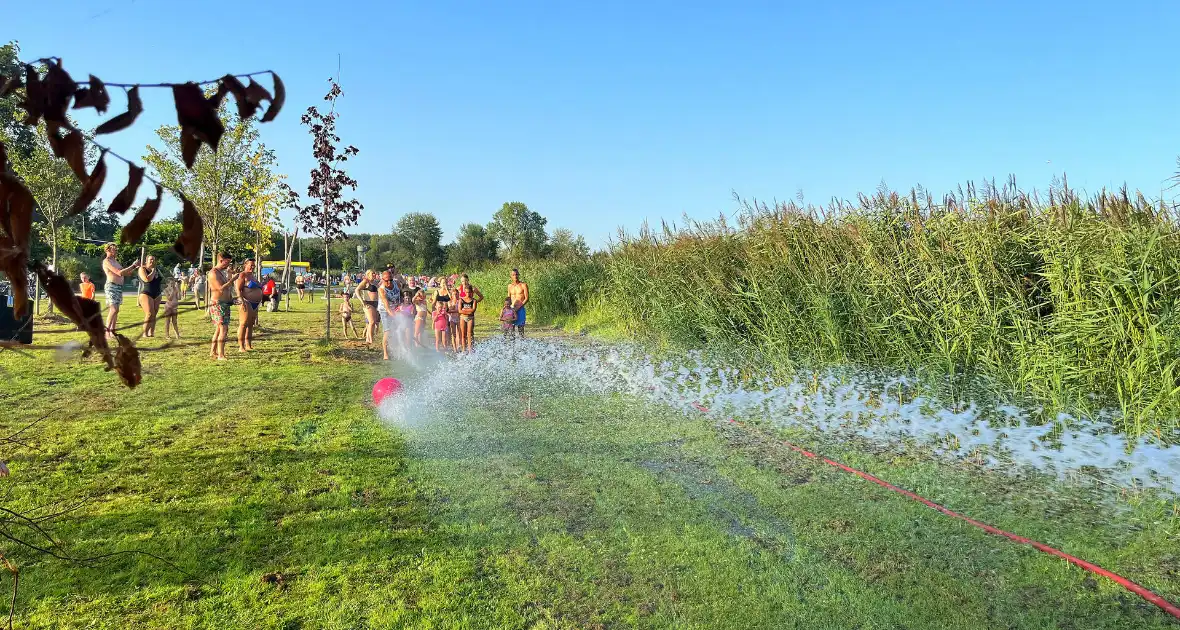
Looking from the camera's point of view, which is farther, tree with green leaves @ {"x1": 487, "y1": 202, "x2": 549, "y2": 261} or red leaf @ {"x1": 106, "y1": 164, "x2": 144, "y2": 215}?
tree with green leaves @ {"x1": 487, "y1": 202, "x2": 549, "y2": 261}

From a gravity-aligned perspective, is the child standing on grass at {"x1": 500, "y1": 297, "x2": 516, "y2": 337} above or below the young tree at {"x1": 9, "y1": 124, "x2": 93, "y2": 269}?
below

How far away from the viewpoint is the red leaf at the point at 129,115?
115 cm

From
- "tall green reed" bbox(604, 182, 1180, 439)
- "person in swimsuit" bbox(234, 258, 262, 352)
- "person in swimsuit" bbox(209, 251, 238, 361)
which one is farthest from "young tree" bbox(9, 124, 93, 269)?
"tall green reed" bbox(604, 182, 1180, 439)

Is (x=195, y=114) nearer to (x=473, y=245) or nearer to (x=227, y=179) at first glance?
(x=227, y=179)

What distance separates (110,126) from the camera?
45.1 inches

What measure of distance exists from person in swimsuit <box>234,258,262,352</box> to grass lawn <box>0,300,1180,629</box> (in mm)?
4782

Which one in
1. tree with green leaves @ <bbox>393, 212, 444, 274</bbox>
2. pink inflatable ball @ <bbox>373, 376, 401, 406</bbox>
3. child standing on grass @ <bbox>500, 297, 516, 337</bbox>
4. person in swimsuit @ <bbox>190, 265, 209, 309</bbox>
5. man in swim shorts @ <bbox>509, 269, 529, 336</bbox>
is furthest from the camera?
tree with green leaves @ <bbox>393, 212, 444, 274</bbox>

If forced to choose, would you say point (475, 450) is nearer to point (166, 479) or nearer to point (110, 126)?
point (166, 479)

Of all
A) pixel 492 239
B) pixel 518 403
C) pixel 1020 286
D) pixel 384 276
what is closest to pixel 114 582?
pixel 518 403

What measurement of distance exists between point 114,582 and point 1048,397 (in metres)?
6.09

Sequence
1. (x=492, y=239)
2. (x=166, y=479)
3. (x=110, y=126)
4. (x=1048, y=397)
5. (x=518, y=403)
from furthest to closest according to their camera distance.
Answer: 1. (x=492, y=239)
2. (x=518, y=403)
3. (x=1048, y=397)
4. (x=166, y=479)
5. (x=110, y=126)

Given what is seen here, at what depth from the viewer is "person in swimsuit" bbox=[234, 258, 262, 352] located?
11.2 metres

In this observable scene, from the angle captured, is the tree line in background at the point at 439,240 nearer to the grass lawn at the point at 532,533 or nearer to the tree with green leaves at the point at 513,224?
the tree with green leaves at the point at 513,224

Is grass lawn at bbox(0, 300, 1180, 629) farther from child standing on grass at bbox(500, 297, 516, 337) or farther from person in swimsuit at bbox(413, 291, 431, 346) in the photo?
child standing on grass at bbox(500, 297, 516, 337)
